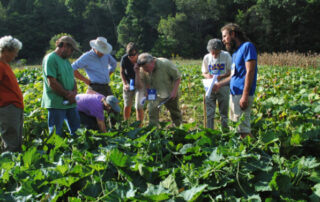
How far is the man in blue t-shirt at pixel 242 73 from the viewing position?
2.80 metres

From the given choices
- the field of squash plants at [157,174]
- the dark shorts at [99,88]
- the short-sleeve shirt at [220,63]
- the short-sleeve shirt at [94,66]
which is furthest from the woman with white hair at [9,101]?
the short-sleeve shirt at [220,63]

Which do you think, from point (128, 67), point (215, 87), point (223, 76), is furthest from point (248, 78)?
point (128, 67)

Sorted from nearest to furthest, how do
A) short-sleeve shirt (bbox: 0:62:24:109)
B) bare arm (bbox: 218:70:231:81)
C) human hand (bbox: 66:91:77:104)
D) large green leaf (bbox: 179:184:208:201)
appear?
large green leaf (bbox: 179:184:208:201)
short-sleeve shirt (bbox: 0:62:24:109)
human hand (bbox: 66:91:77:104)
bare arm (bbox: 218:70:231:81)

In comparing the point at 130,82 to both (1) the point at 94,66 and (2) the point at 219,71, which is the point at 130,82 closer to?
(1) the point at 94,66

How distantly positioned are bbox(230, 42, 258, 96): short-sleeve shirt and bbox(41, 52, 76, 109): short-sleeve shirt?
2.03 meters

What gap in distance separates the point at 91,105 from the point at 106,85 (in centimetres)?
123

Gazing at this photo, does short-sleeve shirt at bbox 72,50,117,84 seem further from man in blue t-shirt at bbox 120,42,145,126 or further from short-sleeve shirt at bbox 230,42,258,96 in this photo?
short-sleeve shirt at bbox 230,42,258,96

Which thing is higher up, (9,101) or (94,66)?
(94,66)

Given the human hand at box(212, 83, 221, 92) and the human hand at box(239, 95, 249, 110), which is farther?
the human hand at box(212, 83, 221, 92)

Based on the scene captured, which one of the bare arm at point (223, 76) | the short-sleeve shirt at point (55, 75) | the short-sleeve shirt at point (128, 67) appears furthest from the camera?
the short-sleeve shirt at point (128, 67)

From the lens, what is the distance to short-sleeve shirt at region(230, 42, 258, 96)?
2.81 m

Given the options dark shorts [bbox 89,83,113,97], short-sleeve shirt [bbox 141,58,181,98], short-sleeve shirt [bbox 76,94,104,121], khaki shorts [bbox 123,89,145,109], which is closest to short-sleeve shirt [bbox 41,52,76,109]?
short-sleeve shirt [bbox 76,94,104,121]

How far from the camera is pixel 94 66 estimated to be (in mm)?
4293

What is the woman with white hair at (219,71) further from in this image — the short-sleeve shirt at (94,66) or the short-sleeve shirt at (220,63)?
the short-sleeve shirt at (94,66)
